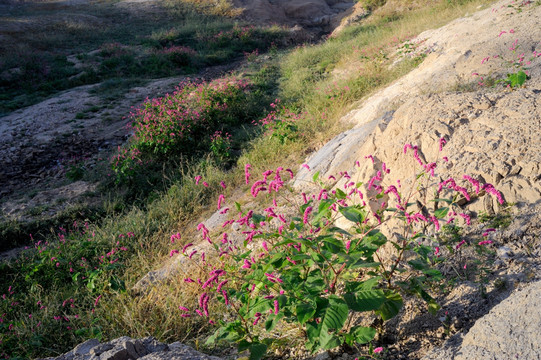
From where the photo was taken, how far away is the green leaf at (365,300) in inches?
62.4

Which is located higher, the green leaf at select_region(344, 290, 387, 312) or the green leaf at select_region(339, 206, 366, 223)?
the green leaf at select_region(339, 206, 366, 223)

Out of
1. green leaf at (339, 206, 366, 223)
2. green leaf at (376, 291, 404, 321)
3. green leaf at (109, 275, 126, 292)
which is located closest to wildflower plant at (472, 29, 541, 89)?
green leaf at (339, 206, 366, 223)

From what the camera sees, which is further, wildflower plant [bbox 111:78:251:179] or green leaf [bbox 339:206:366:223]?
wildflower plant [bbox 111:78:251:179]

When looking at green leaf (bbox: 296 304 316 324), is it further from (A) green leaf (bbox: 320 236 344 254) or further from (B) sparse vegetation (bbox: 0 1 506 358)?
(A) green leaf (bbox: 320 236 344 254)

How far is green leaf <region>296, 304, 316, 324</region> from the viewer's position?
1545mm

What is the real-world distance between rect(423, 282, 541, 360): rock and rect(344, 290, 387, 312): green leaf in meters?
0.38

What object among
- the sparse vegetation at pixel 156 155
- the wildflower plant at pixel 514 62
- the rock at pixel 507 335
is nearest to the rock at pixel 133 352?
the sparse vegetation at pixel 156 155

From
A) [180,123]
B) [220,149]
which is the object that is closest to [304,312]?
[220,149]

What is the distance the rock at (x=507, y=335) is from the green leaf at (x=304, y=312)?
1.91 ft

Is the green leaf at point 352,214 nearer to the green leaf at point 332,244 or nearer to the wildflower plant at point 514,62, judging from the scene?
the green leaf at point 332,244

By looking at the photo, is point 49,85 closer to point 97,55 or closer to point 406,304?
point 97,55

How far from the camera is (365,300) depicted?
1618mm

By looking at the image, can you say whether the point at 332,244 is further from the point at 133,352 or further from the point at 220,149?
the point at 220,149

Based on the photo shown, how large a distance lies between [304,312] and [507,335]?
797 mm
